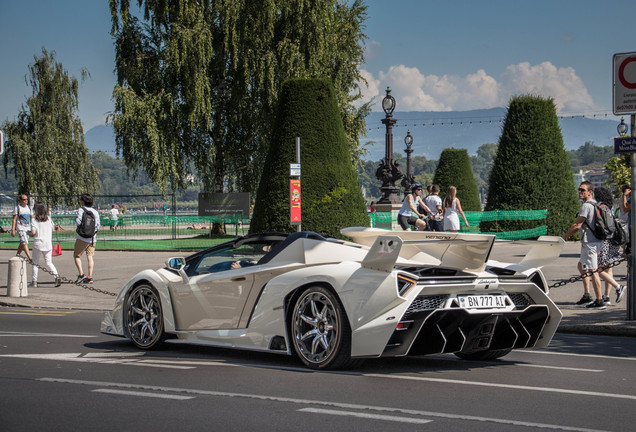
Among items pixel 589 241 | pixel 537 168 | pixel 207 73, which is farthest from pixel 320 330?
pixel 207 73

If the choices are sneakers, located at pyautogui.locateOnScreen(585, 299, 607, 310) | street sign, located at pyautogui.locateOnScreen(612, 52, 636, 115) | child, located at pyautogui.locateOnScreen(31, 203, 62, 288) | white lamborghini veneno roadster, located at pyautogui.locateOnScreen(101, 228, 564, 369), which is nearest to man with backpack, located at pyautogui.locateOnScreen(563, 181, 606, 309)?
sneakers, located at pyautogui.locateOnScreen(585, 299, 607, 310)

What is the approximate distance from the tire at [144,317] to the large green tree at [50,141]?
39.7 m

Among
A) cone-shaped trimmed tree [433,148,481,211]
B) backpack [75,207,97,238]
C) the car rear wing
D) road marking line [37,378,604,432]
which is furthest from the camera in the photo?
cone-shaped trimmed tree [433,148,481,211]

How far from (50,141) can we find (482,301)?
43421mm

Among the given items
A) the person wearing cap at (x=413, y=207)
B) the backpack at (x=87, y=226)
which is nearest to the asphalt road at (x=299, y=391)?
the backpack at (x=87, y=226)

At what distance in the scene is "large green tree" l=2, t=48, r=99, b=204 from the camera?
46656 mm

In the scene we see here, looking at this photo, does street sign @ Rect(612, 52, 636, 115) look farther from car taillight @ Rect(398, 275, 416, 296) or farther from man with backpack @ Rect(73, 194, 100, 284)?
man with backpack @ Rect(73, 194, 100, 284)

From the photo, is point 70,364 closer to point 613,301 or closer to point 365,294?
point 365,294

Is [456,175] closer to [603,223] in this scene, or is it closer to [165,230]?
[165,230]

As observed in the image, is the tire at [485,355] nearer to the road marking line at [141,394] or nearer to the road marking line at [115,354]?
the road marking line at [141,394]

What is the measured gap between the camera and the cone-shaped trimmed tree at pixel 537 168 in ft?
105

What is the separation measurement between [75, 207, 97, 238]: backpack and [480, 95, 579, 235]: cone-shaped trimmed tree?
1868cm

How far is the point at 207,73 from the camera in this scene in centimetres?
3709

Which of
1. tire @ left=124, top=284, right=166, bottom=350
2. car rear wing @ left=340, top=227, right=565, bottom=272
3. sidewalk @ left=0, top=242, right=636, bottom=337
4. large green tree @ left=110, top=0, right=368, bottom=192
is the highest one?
large green tree @ left=110, top=0, right=368, bottom=192
